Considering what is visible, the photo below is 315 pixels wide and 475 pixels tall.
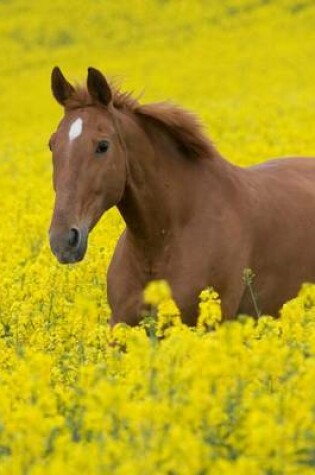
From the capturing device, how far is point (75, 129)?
6805mm

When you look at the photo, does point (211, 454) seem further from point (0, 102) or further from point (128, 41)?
point (128, 41)

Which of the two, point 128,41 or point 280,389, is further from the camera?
point 128,41

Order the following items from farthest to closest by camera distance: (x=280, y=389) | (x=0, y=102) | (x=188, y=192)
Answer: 1. (x=0, y=102)
2. (x=188, y=192)
3. (x=280, y=389)

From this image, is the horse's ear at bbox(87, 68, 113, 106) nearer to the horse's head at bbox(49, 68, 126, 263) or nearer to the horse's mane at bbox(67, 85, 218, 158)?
the horse's head at bbox(49, 68, 126, 263)

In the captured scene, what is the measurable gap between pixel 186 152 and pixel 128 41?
121 ft

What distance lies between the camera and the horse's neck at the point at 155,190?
7242 millimetres

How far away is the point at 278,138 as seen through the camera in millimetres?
20375

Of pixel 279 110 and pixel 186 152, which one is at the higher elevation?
pixel 279 110

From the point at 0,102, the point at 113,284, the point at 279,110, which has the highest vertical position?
the point at 0,102

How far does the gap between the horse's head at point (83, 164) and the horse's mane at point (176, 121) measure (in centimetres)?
17

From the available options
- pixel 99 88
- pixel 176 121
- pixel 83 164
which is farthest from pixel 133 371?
pixel 176 121

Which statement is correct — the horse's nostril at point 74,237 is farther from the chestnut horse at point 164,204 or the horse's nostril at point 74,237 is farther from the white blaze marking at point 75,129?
the white blaze marking at point 75,129

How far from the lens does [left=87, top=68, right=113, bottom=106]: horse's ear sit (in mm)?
6945

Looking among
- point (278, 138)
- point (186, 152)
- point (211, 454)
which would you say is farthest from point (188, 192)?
point (278, 138)
